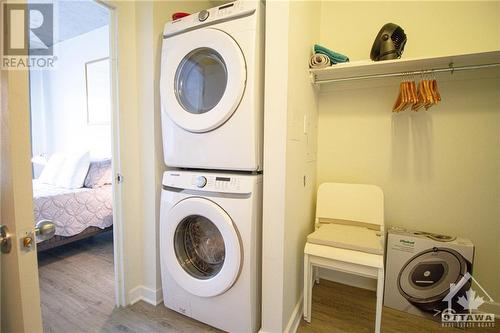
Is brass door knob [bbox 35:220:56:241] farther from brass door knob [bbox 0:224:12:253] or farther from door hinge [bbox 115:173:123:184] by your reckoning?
door hinge [bbox 115:173:123:184]

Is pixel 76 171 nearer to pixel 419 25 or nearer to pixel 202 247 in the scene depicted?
pixel 202 247

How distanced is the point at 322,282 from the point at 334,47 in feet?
6.24

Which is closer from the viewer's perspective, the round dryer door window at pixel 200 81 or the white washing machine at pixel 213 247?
the white washing machine at pixel 213 247

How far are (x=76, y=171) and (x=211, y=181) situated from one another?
6.92 ft

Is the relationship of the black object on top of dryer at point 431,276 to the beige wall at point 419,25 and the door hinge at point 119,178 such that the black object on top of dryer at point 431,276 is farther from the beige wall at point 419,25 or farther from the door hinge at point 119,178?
the door hinge at point 119,178

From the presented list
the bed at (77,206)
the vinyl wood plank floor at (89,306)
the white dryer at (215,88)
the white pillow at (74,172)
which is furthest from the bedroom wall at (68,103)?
the white dryer at (215,88)

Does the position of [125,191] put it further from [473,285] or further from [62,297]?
[473,285]

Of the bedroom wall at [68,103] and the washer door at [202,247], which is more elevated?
the bedroom wall at [68,103]

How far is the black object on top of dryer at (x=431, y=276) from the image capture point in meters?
1.44

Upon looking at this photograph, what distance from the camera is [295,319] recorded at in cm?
141

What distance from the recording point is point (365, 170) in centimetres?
181

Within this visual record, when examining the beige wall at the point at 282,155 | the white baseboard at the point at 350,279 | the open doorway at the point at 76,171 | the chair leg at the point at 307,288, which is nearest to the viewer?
the beige wall at the point at 282,155

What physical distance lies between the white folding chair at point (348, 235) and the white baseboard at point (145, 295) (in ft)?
3.20

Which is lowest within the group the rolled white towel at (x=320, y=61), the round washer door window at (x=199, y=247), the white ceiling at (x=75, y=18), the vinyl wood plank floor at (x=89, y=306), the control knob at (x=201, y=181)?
the vinyl wood plank floor at (x=89, y=306)
